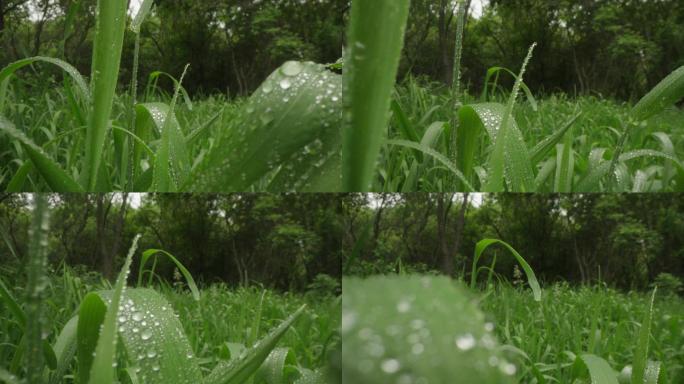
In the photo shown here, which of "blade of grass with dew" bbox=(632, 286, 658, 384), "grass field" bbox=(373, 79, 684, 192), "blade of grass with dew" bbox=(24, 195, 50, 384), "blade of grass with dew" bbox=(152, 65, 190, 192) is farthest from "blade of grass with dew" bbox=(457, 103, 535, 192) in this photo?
"blade of grass with dew" bbox=(24, 195, 50, 384)

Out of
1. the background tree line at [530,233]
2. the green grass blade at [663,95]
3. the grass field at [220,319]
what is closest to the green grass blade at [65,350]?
the grass field at [220,319]

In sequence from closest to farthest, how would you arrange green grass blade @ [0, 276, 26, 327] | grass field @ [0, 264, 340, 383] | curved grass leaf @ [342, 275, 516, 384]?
curved grass leaf @ [342, 275, 516, 384] → green grass blade @ [0, 276, 26, 327] → grass field @ [0, 264, 340, 383]

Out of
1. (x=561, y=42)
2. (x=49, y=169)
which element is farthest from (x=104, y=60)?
(x=561, y=42)

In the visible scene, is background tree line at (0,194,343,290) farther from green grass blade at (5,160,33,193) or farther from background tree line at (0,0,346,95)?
background tree line at (0,0,346,95)

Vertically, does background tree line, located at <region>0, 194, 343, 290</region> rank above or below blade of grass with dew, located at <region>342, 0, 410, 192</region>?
below

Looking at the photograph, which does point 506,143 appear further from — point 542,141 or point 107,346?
point 107,346

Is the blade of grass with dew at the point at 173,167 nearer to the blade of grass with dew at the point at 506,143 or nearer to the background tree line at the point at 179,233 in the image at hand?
the background tree line at the point at 179,233
